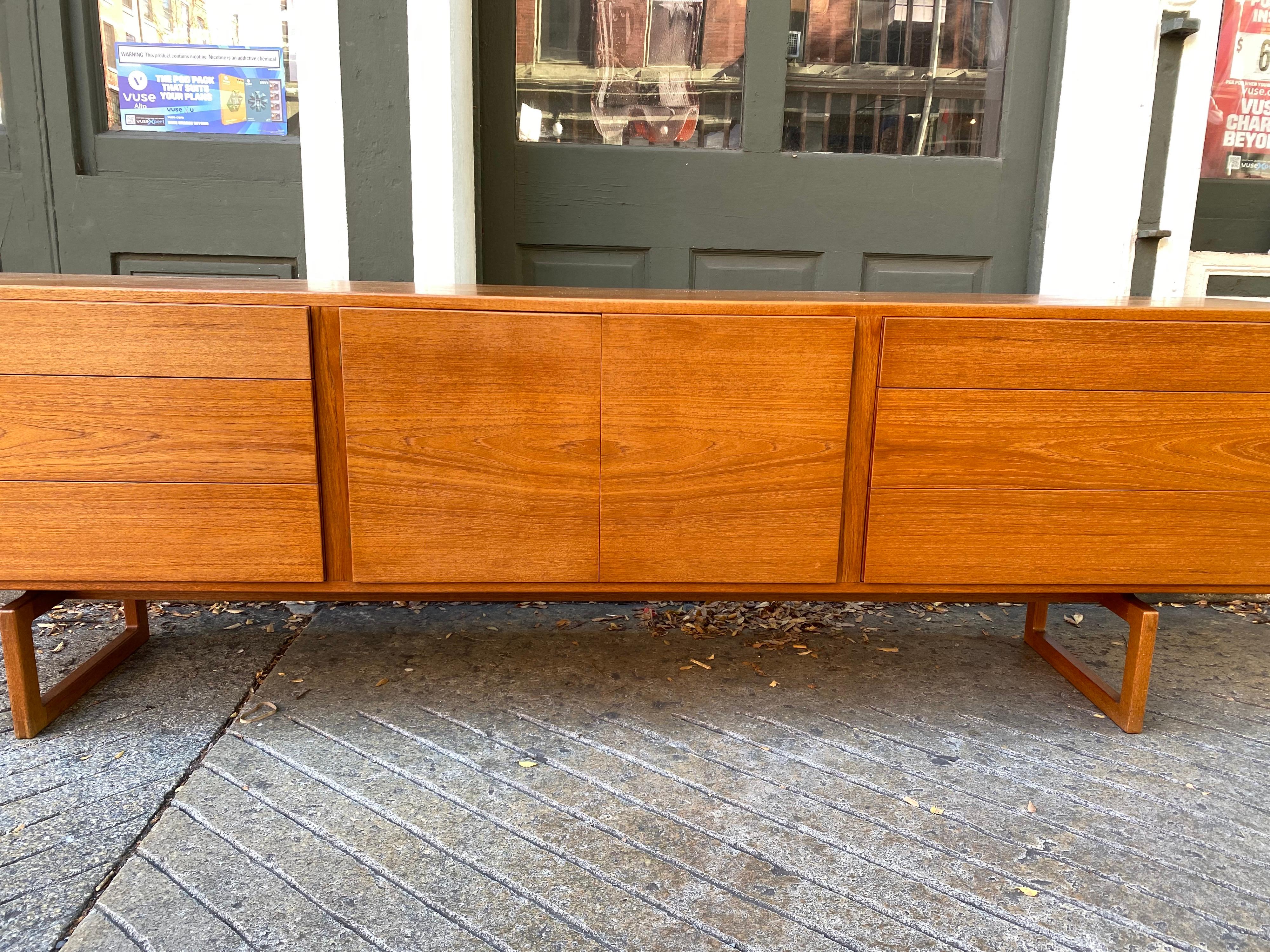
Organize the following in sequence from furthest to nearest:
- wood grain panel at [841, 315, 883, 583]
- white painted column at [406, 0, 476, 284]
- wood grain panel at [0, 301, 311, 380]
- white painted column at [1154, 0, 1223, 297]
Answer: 1. white painted column at [1154, 0, 1223, 297]
2. white painted column at [406, 0, 476, 284]
3. wood grain panel at [841, 315, 883, 583]
4. wood grain panel at [0, 301, 311, 380]

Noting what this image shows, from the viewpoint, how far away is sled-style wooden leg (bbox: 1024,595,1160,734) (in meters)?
1.86

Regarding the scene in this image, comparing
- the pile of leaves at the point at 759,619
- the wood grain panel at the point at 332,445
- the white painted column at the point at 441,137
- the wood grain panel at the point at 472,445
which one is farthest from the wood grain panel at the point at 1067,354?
the white painted column at the point at 441,137

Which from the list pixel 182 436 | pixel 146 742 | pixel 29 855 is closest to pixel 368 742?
pixel 146 742

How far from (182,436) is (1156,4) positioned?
278 cm

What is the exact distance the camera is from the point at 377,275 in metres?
2.52

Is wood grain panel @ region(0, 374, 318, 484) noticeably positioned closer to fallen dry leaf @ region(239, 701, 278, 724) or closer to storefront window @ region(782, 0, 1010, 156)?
fallen dry leaf @ region(239, 701, 278, 724)

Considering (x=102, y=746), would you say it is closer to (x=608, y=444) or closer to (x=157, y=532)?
(x=157, y=532)

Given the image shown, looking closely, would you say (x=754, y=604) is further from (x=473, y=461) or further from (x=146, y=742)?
(x=146, y=742)

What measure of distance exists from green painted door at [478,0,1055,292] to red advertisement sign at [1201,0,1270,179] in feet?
1.78

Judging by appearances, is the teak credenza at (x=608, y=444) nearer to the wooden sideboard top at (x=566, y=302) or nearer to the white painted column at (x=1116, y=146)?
the wooden sideboard top at (x=566, y=302)

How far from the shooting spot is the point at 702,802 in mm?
1622

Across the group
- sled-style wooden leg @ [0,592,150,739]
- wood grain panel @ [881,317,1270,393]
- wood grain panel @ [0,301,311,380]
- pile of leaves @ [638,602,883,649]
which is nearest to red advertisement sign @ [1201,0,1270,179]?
wood grain panel @ [881,317,1270,393]

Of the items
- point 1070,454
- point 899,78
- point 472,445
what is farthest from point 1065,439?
point 899,78

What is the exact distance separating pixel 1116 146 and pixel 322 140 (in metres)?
2.32
